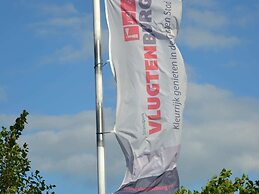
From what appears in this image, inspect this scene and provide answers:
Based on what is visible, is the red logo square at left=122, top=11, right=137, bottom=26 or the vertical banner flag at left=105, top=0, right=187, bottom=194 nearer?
the vertical banner flag at left=105, top=0, right=187, bottom=194

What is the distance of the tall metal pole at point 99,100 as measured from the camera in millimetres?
17547

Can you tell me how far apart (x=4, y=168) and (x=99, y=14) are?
5.19 metres

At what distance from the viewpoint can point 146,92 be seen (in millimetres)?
17562

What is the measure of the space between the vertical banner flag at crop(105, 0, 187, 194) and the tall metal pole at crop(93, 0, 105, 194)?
55cm

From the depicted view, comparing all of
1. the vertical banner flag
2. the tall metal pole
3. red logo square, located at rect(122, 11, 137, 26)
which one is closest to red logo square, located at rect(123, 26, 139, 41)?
the vertical banner flag

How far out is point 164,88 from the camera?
702 inches

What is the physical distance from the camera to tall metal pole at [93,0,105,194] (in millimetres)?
17547

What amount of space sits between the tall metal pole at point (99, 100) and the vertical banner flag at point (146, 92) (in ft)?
1.81

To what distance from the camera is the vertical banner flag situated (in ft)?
56.7

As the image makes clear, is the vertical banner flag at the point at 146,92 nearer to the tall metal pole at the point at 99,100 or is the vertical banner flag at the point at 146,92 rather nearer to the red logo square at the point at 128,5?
the red logo square at the point at 128,5

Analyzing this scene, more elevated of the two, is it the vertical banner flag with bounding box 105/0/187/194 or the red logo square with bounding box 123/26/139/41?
the red logo square with bounding box 123/26/139/41

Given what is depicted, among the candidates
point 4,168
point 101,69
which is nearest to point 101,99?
point 101,69

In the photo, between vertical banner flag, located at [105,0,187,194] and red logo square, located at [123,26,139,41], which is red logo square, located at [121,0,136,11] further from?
red logo square, located at [123,26,139,41]

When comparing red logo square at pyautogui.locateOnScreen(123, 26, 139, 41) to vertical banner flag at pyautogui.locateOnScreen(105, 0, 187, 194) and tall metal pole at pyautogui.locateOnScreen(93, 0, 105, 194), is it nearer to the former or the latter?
vertical banner flag at pyautogui.locateOnScreen(105, 0, 187, 194)
